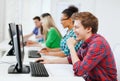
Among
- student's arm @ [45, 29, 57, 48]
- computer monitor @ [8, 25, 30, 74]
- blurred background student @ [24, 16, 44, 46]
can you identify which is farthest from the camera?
blurred background student @ [24, 16, 44, 46]

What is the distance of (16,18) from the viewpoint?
5.54 meters

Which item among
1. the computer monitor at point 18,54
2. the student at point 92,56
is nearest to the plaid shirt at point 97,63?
the student at point 92,56

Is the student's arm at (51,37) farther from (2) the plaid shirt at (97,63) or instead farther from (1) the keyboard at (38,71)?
(2) the plaid shirt at (97,63)

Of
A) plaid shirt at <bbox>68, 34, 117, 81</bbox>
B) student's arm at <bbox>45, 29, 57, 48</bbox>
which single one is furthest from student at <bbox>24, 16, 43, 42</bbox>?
plaid shirt at <bbox>68, 34, 117, 81</bbox>

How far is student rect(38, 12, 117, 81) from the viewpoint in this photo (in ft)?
5.74

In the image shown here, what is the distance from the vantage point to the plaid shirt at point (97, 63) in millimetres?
1748

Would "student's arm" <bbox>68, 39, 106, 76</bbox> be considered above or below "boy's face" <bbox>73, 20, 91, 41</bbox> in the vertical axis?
below

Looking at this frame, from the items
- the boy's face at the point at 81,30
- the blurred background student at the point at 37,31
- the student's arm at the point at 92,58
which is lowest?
the blurred background student at the point at 37,31

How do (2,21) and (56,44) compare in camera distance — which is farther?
(2,21)

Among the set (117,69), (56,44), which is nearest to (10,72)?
(117,69)

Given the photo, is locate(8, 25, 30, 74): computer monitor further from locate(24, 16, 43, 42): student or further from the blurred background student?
locate(24, 16, 43, 42): student

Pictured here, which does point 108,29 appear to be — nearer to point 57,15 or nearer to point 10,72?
point 57,15

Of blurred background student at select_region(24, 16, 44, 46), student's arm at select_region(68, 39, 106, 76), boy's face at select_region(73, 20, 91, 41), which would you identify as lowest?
blurred background student at select_region(24, 16, 44, 46)

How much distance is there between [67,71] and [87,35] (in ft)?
1.09
